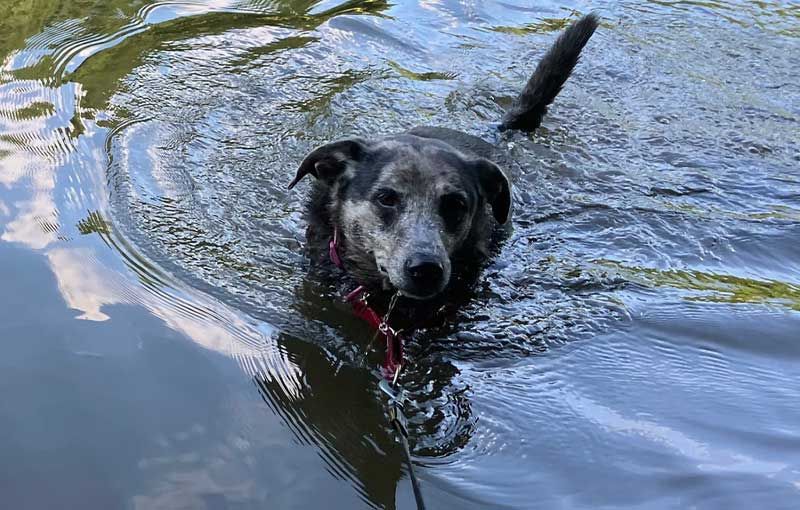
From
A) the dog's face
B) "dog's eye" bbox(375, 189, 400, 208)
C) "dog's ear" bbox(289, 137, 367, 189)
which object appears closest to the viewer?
the dog's face

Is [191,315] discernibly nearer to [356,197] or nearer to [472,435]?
[356,197]

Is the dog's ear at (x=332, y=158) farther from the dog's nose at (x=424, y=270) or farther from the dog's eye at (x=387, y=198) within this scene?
the dog's nose at (x=424, y=270)

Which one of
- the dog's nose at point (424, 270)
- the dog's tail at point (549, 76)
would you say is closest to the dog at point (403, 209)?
the dog's nose at point (424, 270)

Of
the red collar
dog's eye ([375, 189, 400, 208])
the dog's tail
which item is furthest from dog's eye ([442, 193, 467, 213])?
the dog's tail

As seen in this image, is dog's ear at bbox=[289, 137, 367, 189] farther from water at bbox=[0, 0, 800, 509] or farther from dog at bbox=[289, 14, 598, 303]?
water at bbox=[0, 0, 800, 509]

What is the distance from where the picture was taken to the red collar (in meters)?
3.65

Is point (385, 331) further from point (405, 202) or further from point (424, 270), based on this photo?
point (405, 202)

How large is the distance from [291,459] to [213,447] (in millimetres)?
297

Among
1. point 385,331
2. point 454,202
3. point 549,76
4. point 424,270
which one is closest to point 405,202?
point 454,202

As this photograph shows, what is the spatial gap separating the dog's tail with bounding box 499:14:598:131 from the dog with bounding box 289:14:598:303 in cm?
172

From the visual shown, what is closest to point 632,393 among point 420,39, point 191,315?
point 191,315

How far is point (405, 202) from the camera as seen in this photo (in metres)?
4.04

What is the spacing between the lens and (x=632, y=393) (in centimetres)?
358

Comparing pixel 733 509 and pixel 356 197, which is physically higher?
pixel 356 197
